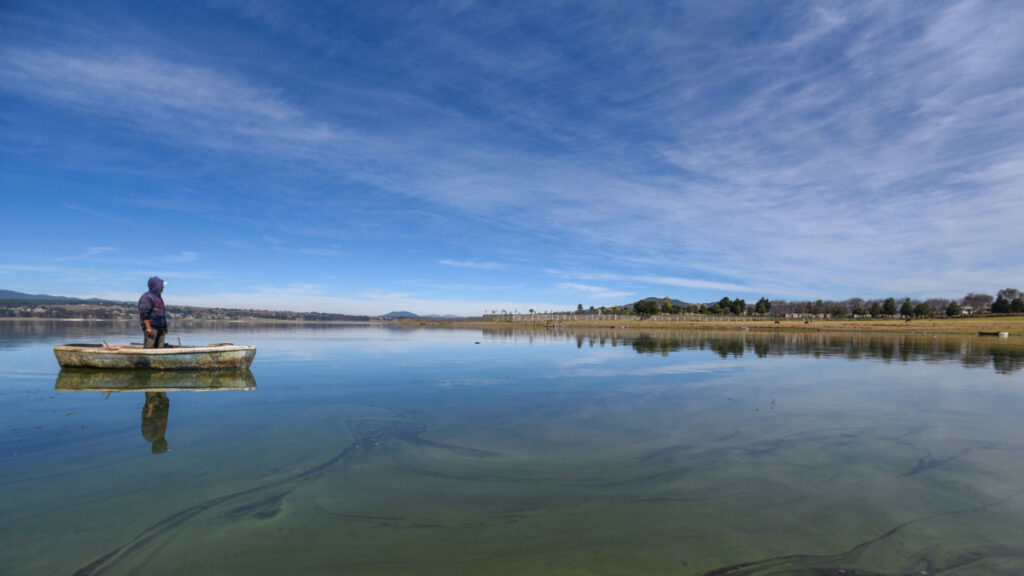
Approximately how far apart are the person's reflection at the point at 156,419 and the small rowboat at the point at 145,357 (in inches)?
168

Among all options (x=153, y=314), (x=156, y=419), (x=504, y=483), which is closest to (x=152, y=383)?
(x=153, y=314)

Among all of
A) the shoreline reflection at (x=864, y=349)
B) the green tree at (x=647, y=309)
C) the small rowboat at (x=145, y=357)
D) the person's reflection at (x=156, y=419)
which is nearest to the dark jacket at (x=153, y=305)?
the small rowboat at (x=145, y=357)

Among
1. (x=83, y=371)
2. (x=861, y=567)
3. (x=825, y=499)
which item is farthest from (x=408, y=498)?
(x=83, y=371)

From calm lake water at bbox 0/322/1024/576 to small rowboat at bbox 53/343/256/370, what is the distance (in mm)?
3165

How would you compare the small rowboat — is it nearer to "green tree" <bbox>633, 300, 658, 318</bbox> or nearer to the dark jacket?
the dark jacket

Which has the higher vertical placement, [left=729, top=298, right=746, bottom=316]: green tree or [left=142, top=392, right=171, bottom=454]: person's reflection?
[left=729, top=298, right=746, bottom=316]: green tree

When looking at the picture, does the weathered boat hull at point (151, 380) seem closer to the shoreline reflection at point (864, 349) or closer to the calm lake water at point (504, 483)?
the calm lake water at point (504, 483)

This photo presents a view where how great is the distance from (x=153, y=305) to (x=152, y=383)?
12.7ft

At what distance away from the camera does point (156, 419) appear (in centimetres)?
1070

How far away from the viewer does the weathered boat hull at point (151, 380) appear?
15.0 m

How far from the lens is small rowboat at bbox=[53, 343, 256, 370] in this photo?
17.6 meters

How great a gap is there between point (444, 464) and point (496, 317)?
182987mm

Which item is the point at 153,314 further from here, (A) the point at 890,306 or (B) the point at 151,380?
(A) the point at 890,306

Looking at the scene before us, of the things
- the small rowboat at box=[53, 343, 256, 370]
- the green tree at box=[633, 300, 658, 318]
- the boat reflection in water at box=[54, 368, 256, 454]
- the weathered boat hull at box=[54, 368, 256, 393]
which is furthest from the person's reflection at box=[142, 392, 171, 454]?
the green tree at box=[633, 300, 658, 318]
